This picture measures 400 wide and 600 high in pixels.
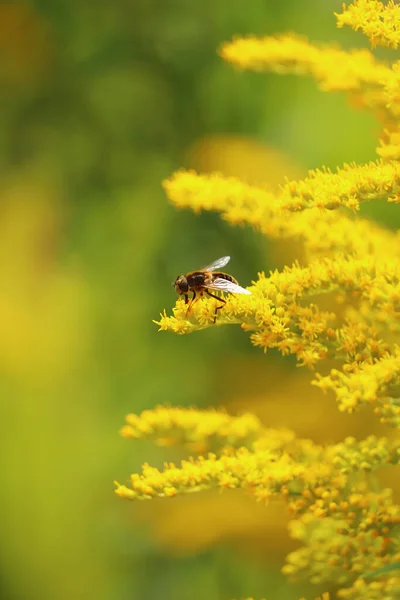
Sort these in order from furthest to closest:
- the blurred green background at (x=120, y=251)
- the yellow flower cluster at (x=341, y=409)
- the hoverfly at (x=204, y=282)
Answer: the blurred green background at (x=120, y=251), the hoverfly at (x=204, y=282), the yellow flower cluster at (x=341, y=409)

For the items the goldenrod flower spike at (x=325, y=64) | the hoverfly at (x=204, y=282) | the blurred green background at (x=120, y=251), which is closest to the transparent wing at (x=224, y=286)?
the hoverfly at (x=204, y=282)

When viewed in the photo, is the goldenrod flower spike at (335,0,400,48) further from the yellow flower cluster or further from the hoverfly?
the hoverfly

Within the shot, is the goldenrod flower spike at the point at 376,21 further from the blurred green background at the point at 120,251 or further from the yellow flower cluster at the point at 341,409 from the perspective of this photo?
the blurred green background at the point at 120,251

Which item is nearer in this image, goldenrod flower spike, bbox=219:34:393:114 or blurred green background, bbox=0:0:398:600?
goldenrod flower spike, bbox=219:34:393:114

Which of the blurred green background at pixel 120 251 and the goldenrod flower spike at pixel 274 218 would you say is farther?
the blurred green background at pixel 120 251

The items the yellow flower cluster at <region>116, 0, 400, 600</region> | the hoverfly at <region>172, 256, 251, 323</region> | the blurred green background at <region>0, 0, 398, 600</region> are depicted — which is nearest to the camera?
the yellow flower cluster at <region>116, 0, 400, 600</region>

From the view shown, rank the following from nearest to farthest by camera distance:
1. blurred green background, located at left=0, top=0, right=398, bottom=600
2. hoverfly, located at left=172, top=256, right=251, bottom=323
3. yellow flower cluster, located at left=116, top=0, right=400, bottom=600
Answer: yellow flower cluster, located at left=116, top=0, right=400, bottom=600 < hoverfly, located at left=172, top=256, right=251, bottom=323 < blurred green background, located at left=0, top=0, right=398, bottom=600

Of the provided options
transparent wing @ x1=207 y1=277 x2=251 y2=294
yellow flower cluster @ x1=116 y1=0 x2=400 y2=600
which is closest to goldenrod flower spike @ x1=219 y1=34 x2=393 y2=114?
yellow flower cluster @ x1=116 y1=0 x2=400 y2=600

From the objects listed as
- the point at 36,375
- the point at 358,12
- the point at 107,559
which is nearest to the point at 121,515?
the point at 107,559
